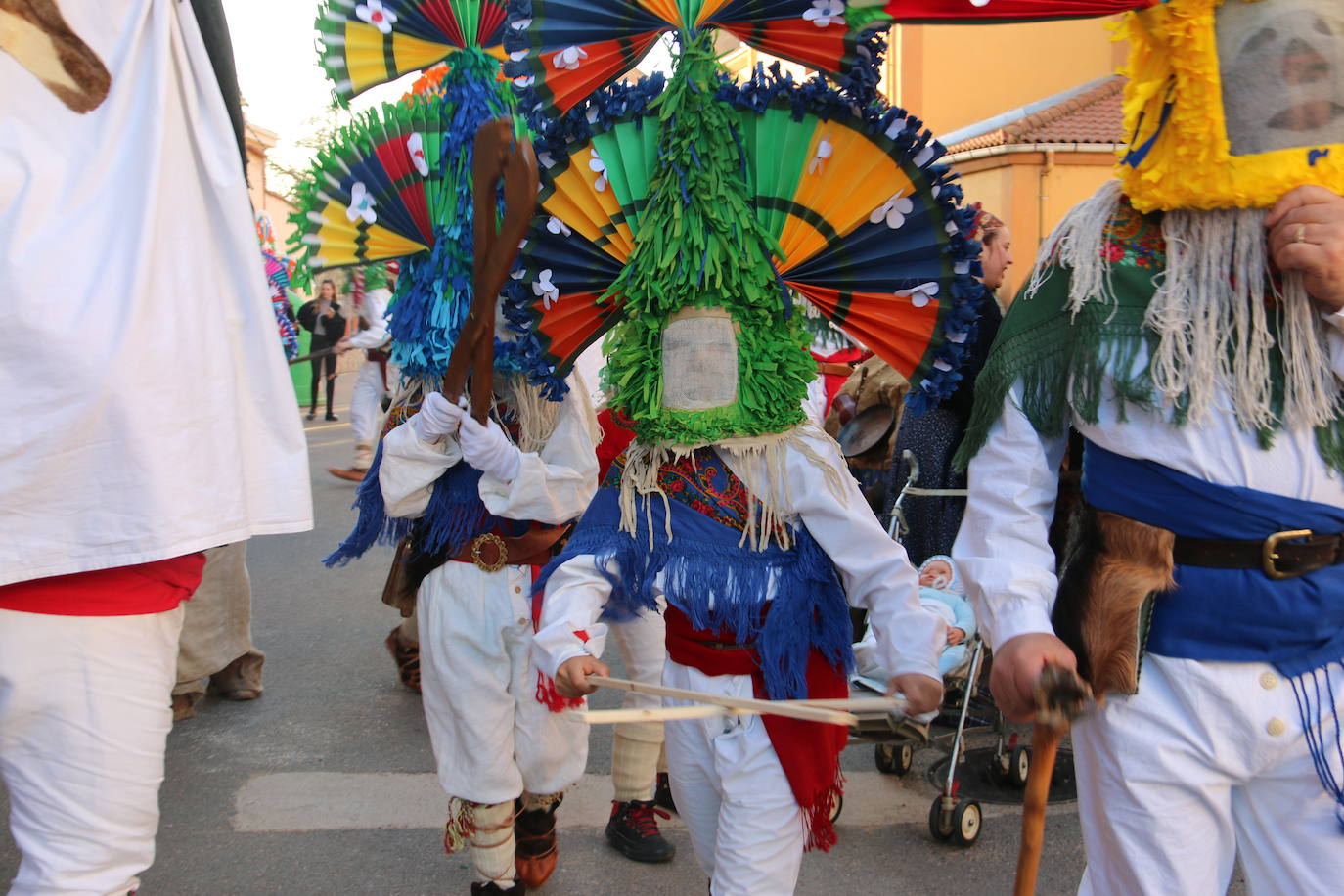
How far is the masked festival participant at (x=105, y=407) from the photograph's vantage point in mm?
2230

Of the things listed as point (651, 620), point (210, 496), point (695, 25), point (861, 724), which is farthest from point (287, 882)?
point (695, 25)

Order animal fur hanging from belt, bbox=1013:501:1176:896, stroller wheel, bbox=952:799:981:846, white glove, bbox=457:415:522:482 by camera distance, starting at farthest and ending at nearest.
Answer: stroller wheel, bbox=952:799:981:846 < white glove, bbox=457:415:522:482 < animal fur hanging from belt, bbox=1013:501:1176:896

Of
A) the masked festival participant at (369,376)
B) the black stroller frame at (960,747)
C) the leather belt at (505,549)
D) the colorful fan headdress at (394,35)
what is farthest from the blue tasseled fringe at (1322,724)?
the masked festival participant at (369,376)

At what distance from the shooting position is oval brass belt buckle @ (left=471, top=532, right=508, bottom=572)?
3.61 meters

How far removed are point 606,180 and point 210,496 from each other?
46.1 inches

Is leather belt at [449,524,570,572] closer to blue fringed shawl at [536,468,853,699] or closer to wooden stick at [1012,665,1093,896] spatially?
blue fringed shawl at [536,468,853,699]

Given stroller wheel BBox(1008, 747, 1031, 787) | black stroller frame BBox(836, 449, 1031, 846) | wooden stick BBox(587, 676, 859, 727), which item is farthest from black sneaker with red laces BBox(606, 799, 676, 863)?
wooden stick BBox(587, 676, 859, 727)

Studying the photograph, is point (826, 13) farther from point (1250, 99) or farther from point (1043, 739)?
point (1043, 739)

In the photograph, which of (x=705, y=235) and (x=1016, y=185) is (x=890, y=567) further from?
(x=1016, y=185)

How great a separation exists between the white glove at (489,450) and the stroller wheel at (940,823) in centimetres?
185

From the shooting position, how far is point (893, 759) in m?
4.59

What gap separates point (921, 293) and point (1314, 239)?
88cm

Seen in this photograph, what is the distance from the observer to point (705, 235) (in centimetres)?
268

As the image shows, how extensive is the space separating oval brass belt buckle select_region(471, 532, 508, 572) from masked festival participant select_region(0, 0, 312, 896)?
111 centimetres
